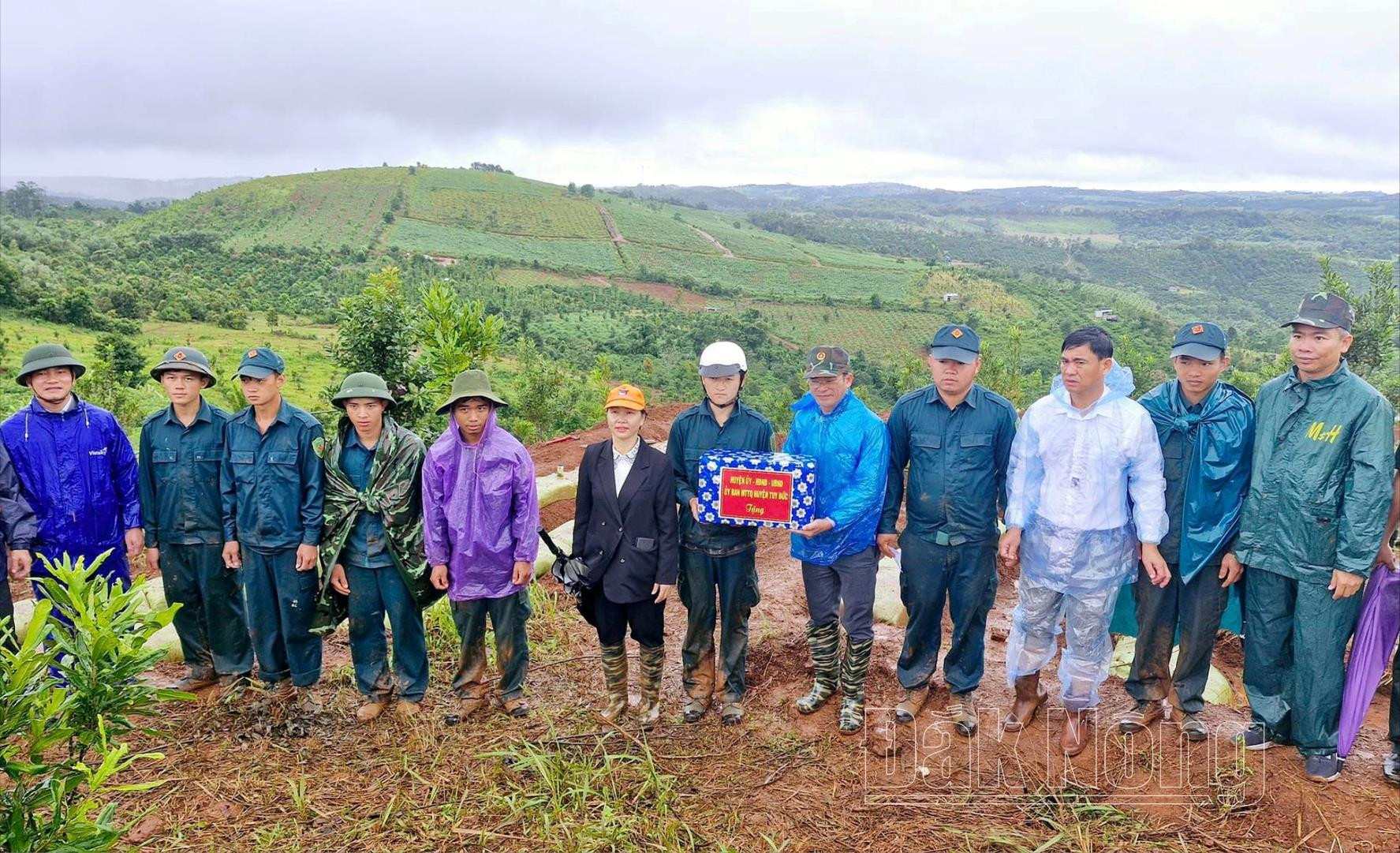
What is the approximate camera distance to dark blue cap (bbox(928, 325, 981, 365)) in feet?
12.8

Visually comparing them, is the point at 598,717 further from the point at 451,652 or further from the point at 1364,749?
the point at 1364,749

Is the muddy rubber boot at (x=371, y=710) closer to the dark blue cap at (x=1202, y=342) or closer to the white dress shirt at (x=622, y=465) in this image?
the white dress shirt at (x=622, y=465)

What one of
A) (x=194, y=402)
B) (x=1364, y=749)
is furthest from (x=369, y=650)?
(x=1364, y=749)

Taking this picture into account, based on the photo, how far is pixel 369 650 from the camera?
4.42 meters

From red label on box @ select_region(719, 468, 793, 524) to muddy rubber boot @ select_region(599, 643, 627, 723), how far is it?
3.51ft

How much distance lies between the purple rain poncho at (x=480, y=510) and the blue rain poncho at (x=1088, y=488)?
98.6 inches

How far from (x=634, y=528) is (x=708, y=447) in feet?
1.87

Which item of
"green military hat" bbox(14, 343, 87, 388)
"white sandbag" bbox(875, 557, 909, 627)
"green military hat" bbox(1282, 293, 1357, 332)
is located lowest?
"white sandbag" bbox(875, 557, 909, 627)

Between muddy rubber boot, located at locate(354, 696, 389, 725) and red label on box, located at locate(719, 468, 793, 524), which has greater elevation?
red label on box, located at locate(719, 468, 793, 524)

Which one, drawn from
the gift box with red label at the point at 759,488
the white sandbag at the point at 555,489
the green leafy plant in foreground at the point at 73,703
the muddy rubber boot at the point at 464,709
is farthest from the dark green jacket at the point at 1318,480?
the white sandbag at the point at 555,489

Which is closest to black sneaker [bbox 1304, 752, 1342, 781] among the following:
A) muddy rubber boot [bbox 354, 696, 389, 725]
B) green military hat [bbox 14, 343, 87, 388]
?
muddy rubber boot [bbox 354, 696, 389, 725]

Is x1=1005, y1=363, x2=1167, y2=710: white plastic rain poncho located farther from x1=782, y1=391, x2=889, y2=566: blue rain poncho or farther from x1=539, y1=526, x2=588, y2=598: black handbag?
x1=539, y1=526, x2=588, y2=598: black handbag

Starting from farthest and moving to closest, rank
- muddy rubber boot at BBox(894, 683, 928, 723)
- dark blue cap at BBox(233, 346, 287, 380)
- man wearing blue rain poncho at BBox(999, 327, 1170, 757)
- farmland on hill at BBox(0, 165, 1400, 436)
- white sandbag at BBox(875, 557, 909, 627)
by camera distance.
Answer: farmland on hill at BBox(0, 165, 1400, 436) < white sandbag at BBox(875, 557, 909, 627) < muddy rubber boot at BBox(894, 683, 928, 723) < dark blue cap at BBox(233, 346, 287, 380) < man wearing blue rain poncho at BBox(999, 327, 1170, 757)

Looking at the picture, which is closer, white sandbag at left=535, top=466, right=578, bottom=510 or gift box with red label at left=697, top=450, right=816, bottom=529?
gift box with red label at left=697, top=450, right=816, bottom=529
